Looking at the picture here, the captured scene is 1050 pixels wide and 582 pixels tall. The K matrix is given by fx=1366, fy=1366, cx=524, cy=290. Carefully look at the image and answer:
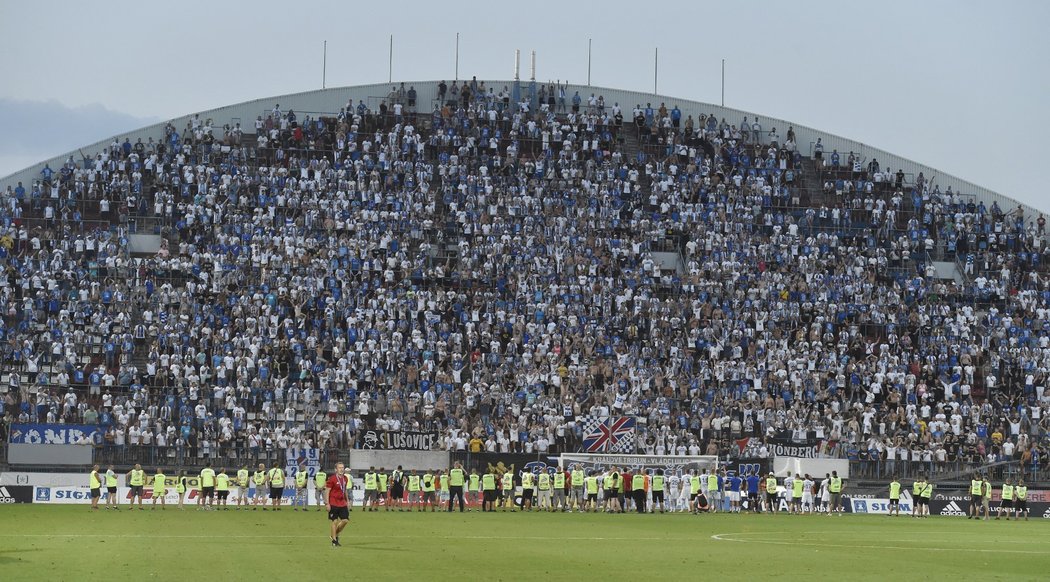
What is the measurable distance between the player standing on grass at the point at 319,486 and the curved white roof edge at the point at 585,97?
3079cm

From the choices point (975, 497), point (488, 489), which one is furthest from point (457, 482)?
point (975, 497)

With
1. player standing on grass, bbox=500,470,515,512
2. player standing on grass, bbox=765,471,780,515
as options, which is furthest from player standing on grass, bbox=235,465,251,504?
player standing on grass, bbox=765,471,780,515

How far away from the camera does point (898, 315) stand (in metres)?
65.5

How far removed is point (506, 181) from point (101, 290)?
21.0 meters

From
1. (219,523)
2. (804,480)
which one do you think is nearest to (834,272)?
(804,480)

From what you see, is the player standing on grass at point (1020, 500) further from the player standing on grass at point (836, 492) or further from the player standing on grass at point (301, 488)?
the player standing on grass at point (301, 488)

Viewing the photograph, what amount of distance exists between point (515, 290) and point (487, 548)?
36.7 m

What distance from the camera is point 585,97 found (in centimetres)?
7838

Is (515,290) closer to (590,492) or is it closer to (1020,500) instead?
(590,492)

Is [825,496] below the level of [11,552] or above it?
above

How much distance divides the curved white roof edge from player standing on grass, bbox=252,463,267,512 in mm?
28626

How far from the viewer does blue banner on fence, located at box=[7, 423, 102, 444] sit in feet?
165

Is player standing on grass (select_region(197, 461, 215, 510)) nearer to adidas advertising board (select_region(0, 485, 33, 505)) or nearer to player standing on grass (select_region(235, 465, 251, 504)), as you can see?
player standing on grass (select_region(235, 465, 251, 504))

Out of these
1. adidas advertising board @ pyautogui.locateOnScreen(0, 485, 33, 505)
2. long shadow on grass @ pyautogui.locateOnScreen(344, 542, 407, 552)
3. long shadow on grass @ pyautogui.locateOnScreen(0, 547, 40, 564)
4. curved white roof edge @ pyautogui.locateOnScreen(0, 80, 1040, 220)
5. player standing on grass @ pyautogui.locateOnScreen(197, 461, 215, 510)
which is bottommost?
long shadow on grass @ pyautogui.locateOnScreen(0, 547, 40, 564)
